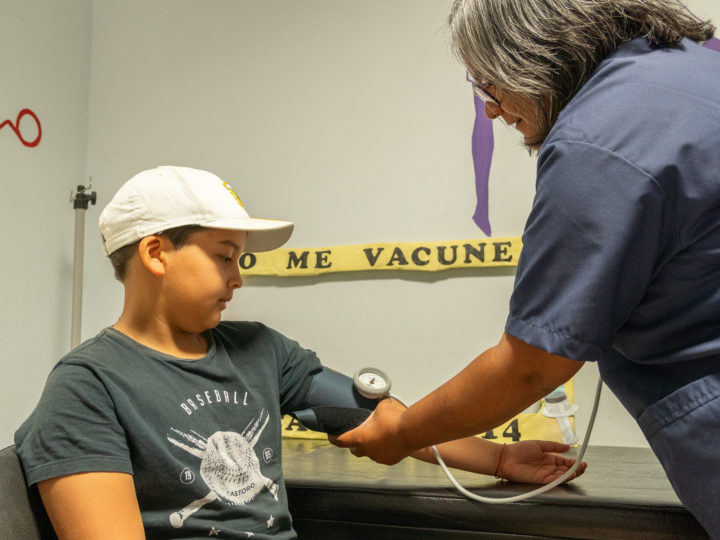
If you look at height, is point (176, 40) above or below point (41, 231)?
above

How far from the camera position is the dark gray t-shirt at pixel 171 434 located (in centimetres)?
77

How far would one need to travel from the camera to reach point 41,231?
1.86 metres

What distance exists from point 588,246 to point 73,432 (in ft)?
1.98

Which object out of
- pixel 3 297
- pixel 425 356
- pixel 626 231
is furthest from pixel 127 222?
pixel 3 297

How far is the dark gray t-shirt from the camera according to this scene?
0.77 m

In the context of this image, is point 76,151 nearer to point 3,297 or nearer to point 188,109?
point 188,109

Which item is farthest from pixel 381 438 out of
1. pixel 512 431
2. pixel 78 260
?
pixel 78 260

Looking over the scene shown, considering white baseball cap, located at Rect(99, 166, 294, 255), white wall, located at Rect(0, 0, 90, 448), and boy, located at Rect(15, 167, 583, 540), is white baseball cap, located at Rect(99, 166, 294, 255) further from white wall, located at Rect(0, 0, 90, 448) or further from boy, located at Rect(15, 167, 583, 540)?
white wall, located at Rect(0, 0, 90, 448)

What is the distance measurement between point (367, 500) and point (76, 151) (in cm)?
146

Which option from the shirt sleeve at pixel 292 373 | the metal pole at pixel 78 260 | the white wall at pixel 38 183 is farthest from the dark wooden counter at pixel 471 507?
the white wall at pixel 38 183

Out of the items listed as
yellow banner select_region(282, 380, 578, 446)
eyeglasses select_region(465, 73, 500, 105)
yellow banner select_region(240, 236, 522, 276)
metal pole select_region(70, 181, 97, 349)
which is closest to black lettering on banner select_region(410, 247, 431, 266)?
yellow banner select_region(240, 236, 522, 276)

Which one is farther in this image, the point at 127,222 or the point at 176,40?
the point at 176,40

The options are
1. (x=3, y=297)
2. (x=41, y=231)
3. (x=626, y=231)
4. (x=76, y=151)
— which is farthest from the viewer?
(x=76, y=151)

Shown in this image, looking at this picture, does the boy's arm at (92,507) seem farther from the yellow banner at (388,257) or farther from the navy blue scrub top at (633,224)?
the yellow banner at (388,257)
